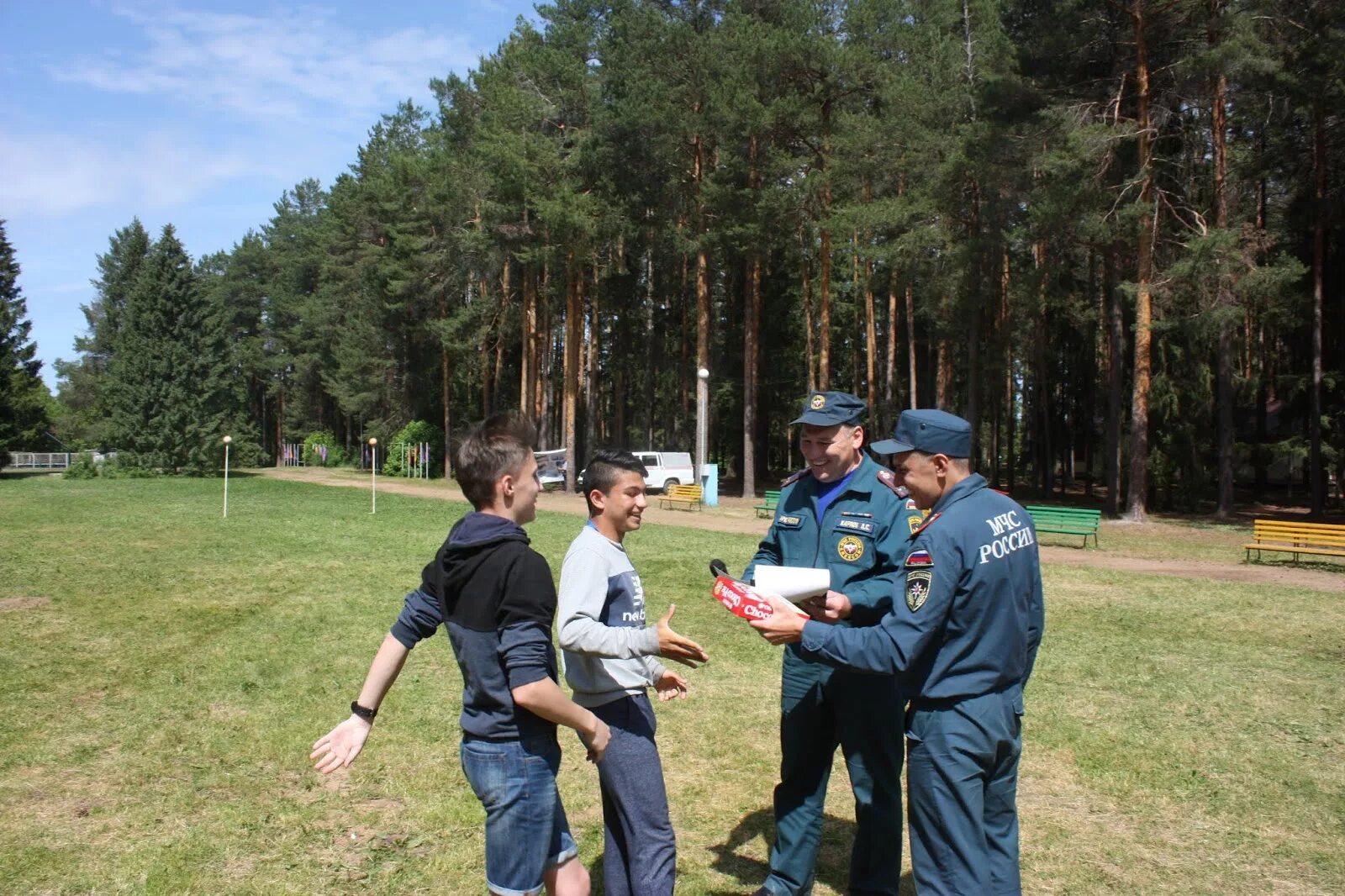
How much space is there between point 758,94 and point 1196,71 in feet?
38.4

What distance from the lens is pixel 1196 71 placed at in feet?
67.6

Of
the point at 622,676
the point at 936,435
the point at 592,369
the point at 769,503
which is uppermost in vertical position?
the point at 592,369

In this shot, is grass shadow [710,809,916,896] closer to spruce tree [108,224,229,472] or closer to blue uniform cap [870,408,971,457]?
blue uniform cap [870,408,971,457]

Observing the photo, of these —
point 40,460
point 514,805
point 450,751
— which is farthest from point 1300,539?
point 40,460

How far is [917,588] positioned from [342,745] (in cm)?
179

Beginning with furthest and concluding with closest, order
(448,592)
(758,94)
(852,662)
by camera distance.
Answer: (758,94) < (852,662) < (448,592)

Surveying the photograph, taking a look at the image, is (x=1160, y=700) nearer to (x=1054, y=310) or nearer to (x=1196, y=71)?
(x=1196, y=71)

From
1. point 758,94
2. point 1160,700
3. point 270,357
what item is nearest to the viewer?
point 1160,700

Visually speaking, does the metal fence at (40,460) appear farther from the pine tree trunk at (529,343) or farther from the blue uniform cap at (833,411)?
the blue uniform cap at (833,411)

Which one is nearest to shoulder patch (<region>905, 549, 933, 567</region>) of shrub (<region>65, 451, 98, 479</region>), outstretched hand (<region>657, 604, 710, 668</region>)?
outstretched hand (<region>657, 604, 710, 668</region>)

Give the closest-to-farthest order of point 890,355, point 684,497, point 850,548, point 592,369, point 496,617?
point 496,617 < point 850,548 < point 684,497 < point 890,355 < point 592,369

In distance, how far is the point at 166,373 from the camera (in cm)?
4784

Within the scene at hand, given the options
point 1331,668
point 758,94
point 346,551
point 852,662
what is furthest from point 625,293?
point 852,662

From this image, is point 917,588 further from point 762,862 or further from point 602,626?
point 762,862
